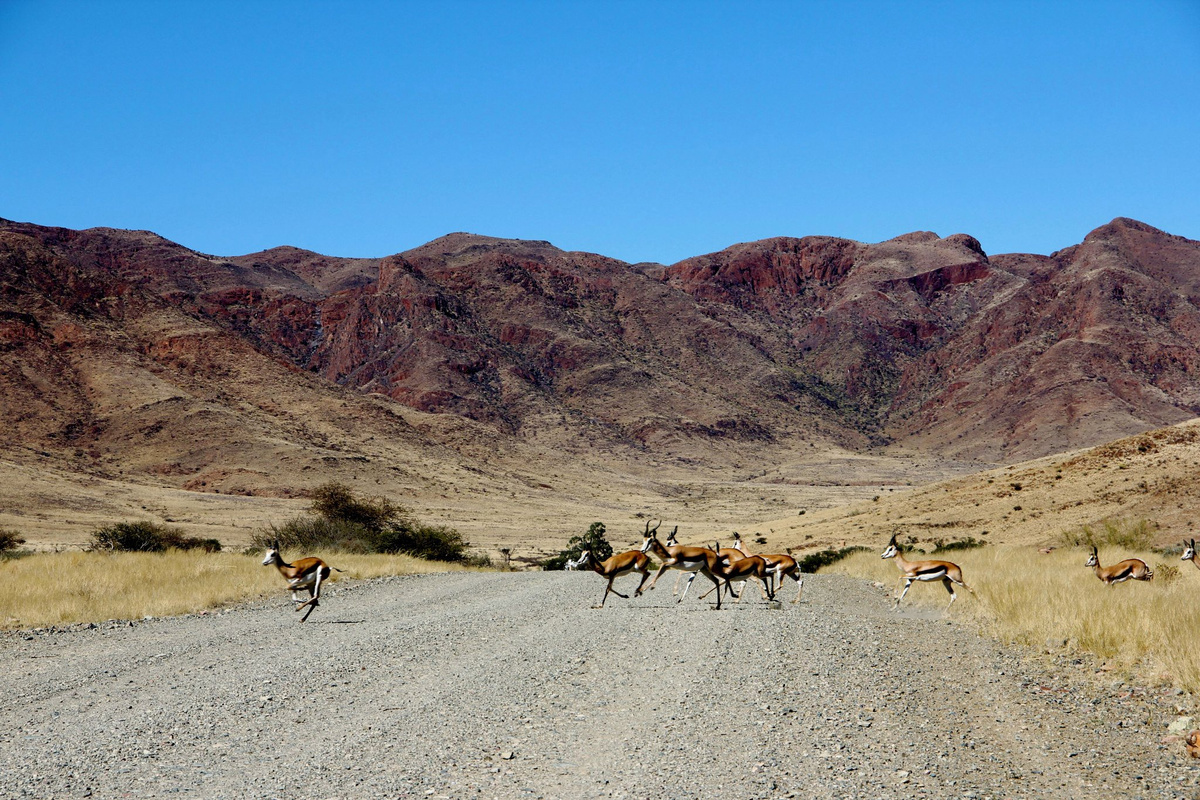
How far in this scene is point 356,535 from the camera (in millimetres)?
33438

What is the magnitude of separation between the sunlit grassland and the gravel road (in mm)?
2009

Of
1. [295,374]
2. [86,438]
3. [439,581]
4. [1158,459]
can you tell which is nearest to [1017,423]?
[295,374]

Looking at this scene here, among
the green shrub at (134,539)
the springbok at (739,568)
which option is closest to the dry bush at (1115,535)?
the springbok at (739,568)

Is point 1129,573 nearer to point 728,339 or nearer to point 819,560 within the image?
point 819,560

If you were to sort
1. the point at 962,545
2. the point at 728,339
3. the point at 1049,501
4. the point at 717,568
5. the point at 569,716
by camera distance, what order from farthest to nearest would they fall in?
the point at 728,339
the point at 1049,501
the point at 962,545
the point at 717,568
the point at 569,716

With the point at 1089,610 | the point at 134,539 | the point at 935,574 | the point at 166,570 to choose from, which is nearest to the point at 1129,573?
the point at 935,574

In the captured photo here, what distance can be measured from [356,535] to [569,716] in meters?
27.0

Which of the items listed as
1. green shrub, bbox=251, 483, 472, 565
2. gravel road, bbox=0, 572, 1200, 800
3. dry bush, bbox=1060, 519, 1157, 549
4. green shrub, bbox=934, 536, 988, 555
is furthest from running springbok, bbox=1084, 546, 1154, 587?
green shrub, bbox=251, 483, 472, 565

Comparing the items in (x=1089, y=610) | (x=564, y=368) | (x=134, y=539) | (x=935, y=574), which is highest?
(x=564, y=368)

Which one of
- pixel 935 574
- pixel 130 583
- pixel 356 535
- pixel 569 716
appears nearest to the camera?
pixel 569 716

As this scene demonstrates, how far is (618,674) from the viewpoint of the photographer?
32.3 feet

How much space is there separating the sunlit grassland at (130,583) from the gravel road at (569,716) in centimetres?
201

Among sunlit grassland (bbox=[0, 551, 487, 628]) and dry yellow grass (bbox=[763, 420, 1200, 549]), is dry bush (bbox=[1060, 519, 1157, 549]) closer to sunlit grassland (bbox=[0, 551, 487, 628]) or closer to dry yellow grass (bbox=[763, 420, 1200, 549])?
dry yellow grass (bbox=[763, 420, 1200, 549])

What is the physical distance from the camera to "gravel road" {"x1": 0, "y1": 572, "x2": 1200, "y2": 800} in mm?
6258
